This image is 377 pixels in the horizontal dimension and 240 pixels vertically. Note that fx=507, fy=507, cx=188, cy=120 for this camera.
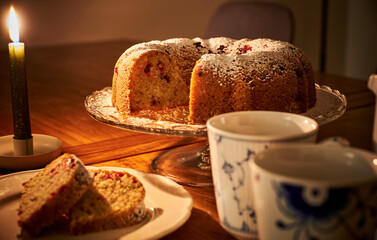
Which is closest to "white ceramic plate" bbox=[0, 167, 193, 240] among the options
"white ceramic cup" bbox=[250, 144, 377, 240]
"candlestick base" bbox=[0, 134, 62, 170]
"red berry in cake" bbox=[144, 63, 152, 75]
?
"candlestick base" bbox=[0, 134, 62, 170]

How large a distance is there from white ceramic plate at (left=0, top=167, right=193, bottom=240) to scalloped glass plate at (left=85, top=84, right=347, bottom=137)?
0.11m

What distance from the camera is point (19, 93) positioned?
3.73ft

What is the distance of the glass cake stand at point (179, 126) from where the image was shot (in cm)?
103

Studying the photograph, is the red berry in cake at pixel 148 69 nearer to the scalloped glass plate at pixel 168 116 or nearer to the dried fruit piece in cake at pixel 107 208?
the scalloped glass plate at pixel 168 116

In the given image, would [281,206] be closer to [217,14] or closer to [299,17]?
[217,14]

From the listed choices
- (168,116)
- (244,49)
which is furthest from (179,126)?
(244,49)

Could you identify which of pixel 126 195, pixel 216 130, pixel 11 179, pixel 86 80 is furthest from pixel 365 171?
pixel 86 80

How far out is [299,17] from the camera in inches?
193

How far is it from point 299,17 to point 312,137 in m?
4.44

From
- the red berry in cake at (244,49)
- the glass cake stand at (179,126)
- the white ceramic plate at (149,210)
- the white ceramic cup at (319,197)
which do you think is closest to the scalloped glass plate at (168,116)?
the glass cake stand at (179,126)

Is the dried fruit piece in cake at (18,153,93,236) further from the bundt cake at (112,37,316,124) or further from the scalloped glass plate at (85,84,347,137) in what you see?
the bundt cake at (112,37,316,124)

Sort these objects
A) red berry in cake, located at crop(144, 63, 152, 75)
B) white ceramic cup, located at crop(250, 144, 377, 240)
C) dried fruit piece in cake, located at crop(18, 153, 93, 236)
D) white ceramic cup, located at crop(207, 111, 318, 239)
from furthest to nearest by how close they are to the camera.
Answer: red berry in cake, located at crop(144, 63, 152, 75) < dried fruit piece in cake, located at crop(18, 153, 93, 236) < white ceramic cup, located at crop(207, 111, 318, 239) < white ceramic cup, located at crop(250, 144, 377, 240)

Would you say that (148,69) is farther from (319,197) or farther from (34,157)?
(319,197)

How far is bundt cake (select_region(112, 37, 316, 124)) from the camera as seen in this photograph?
3.93ft
